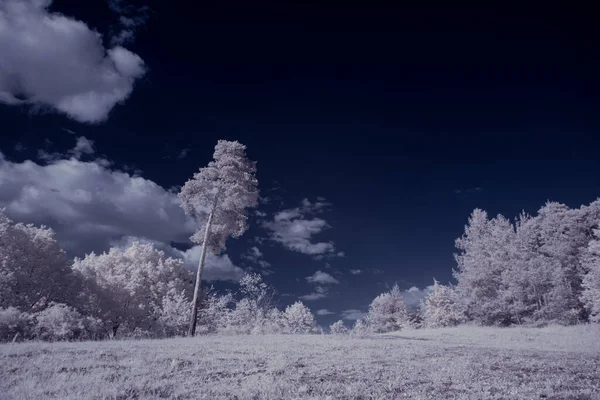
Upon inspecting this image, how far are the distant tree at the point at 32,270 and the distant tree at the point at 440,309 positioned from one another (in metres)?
54.4

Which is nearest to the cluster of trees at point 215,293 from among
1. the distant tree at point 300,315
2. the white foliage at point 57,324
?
the white foliage at point 57,324

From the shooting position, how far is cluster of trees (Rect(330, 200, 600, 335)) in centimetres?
4394

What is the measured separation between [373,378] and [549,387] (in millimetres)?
4374

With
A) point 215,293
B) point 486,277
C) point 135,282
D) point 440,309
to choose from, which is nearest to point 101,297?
point 135,282

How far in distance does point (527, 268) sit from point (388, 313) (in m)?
32.5

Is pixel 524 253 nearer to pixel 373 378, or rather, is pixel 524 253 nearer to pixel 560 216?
pixel 560 216

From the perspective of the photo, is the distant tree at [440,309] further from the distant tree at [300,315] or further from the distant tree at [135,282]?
the distant tree at [135,282]

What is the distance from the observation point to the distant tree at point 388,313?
71125mm

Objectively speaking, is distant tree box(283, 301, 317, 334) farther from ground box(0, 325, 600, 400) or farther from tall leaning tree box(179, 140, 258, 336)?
ground box(0, 325, 600, 400)

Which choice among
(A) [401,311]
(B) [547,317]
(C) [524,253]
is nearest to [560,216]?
(C) [524,253]

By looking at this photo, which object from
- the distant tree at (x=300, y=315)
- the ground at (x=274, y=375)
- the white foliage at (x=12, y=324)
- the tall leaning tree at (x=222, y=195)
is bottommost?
the ground at (x=274, y=375)

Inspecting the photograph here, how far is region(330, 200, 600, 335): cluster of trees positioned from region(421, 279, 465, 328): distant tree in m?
2.20

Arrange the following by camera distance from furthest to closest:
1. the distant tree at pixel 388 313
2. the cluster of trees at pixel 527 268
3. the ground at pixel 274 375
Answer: the distant tree at pixel 388 313 → the cluster of trees at pixel 527 268 → the ground at pixel 274 375

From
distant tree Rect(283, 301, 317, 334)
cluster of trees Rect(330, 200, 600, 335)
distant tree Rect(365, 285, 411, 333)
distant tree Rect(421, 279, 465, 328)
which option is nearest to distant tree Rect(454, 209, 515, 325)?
cluster of trees Rect(330, 200, 600, 335)
